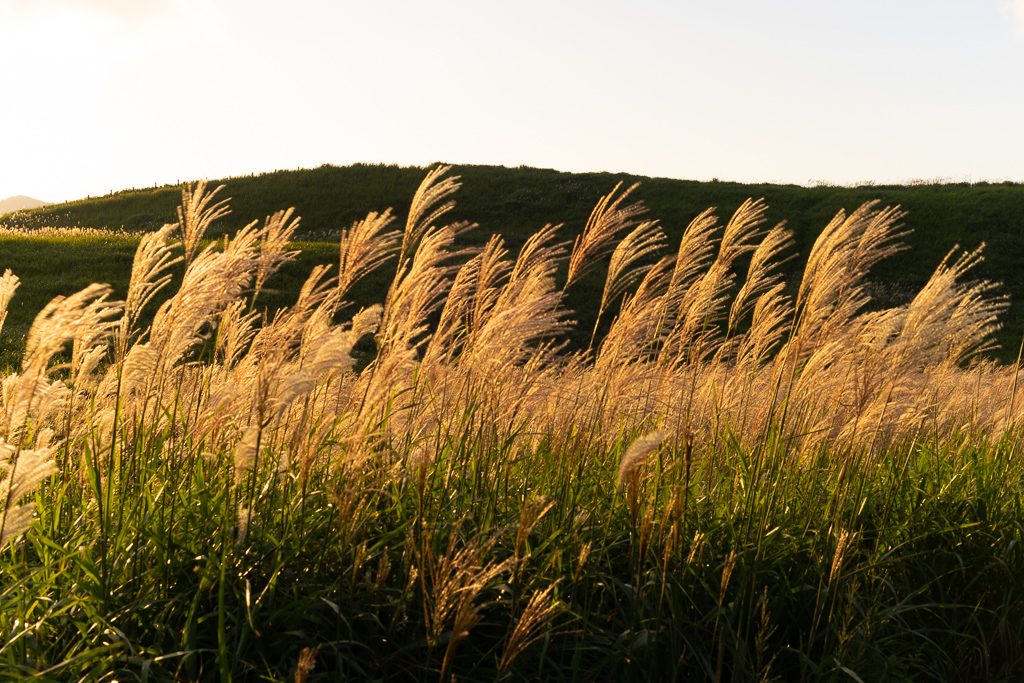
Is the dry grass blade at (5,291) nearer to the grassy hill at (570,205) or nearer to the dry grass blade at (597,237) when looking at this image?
the dry grass blade at (597,237)

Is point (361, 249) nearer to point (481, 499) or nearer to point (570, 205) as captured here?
point (481, 499)

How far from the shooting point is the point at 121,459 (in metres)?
3.94

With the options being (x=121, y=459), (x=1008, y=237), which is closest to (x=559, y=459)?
(x=121, y=459)

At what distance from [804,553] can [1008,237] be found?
3501 cm

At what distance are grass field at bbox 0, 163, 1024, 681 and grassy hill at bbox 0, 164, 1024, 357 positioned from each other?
26.0 meters

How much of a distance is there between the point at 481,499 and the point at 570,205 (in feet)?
115

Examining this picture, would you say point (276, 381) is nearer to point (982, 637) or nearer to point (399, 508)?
point (399, 508)

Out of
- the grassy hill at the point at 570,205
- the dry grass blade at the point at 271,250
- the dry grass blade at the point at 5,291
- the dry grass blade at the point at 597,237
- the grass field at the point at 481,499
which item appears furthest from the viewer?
the grassy hill at the point at 570,205

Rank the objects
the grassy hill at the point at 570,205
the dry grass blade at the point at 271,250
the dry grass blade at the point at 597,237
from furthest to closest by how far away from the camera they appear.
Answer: the grassy hill at the point at 570,205 → the dry grass blade at the point at 597,237 → the dry grass blade at the point at 271,250

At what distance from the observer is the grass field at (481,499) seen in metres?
3.16

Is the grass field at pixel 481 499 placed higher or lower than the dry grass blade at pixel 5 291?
lower

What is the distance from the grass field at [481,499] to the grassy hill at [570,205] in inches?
1024

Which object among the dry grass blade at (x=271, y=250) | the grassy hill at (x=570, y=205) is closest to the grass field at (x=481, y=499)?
the dry grass blade at (x=271, y=250)

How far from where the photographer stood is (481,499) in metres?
4.08
